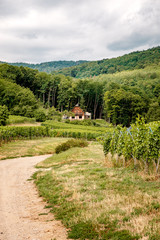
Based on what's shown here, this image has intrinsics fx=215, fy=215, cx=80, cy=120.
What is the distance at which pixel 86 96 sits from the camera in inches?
3780

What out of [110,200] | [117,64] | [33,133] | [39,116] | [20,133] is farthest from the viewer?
[117,64]

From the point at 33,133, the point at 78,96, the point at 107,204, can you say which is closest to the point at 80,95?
the point at 78,96

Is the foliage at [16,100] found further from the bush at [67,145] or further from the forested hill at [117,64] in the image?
the forested hill at [117,64]

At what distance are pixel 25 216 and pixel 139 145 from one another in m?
6.30

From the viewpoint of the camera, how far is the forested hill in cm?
16262

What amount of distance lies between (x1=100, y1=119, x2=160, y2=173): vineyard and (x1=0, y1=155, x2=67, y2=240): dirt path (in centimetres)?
531

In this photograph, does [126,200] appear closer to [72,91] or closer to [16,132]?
[16,132]

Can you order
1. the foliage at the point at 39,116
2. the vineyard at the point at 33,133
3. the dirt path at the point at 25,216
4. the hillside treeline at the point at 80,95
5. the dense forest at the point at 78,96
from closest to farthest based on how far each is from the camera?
the dirt path at the point at 25,216 → the vineyard at the point at 33,133 → the foliage at the point at 39,116 → the dense forest at the point at 78,96 → the hillside treeline at the point at 80,95

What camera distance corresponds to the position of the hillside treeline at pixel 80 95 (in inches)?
2835

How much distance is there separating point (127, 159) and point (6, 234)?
8360 millimetres

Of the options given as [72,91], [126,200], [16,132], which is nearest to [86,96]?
[72,91]

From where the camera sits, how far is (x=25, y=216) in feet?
24.4

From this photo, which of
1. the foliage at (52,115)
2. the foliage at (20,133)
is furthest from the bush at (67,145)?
the foliage at (52,115)

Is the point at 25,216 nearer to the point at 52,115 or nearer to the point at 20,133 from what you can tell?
the point at 20,133
